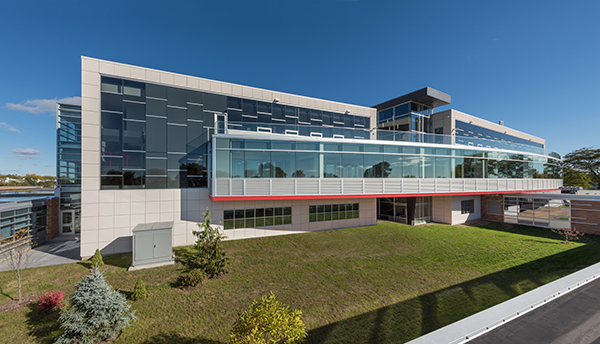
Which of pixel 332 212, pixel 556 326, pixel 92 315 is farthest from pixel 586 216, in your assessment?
pixel 92 315

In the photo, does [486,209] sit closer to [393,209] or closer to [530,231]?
[530,231]

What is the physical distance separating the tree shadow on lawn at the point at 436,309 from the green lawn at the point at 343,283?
3cm

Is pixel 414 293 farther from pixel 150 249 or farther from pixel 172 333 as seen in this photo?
pixel 150 249

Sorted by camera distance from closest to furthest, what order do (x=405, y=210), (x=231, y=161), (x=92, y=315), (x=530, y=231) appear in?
(x=92, y=315)
(x=231, y=161)
(x=530, y=231)
(x=405, y=210)

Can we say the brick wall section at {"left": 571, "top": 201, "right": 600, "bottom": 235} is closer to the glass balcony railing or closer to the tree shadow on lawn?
the glass balcony railing

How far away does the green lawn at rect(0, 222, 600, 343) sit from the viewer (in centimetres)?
747

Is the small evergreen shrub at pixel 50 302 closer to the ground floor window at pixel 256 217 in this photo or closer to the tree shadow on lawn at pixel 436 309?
the ground floor window at pixel 256 217

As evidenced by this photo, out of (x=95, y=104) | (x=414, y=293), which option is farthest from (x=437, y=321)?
(x=95, y=104)

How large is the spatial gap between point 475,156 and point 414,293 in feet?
57.3

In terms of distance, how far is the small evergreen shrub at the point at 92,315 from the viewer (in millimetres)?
6688

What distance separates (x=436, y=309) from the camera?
8250mm

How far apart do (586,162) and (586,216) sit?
53.4m

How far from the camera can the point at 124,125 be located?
14609 mm

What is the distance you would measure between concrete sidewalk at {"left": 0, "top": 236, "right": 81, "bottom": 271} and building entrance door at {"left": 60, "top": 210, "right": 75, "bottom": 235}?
111 cm
